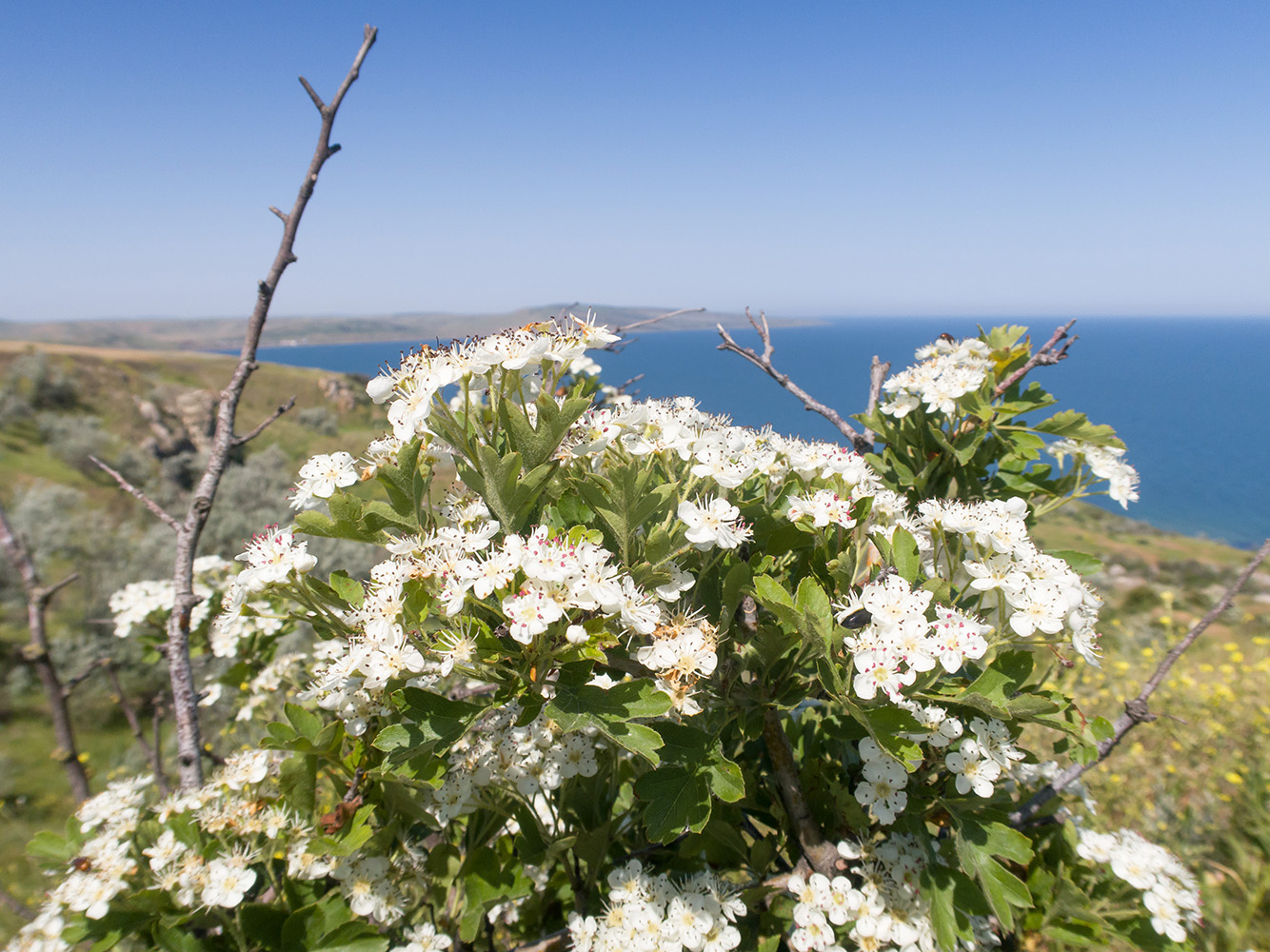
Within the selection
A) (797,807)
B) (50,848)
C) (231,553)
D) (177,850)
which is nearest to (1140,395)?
(231,553)

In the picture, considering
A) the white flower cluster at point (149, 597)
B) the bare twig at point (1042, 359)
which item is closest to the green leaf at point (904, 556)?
the bare twig at point (1042, 359)

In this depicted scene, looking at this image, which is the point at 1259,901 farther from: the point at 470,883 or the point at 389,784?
the point at 389,784

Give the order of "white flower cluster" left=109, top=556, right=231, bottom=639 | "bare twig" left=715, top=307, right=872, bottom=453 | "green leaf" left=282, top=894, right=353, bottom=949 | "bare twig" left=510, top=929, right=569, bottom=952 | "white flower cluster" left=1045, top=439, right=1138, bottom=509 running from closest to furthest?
"green leaf" left=282, top=894, right=353, bottom=949
"bare twig" left=510, top=929, right=569, bottom=952
"white flower cluster" left=1045, top=439, right=1138, bottom=509
"bare twig" left=715, top=307, right=872, bottom=453
"white flower cluster" left=109, top=556, right=231, bottom=639

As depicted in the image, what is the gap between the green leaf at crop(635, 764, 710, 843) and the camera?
1502mm

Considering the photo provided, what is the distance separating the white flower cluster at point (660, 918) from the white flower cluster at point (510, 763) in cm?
35

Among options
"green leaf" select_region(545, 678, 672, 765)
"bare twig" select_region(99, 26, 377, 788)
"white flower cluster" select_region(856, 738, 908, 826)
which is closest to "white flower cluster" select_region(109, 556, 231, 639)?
"bare twig" select_region(99, 26, 377, 788)

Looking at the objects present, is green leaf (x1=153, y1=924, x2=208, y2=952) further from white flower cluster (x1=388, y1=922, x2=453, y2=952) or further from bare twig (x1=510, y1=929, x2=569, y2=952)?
bare twig (x1=510, y1=929, x2=569, y2=952)

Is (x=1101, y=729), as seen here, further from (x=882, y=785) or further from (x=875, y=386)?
(x=875, y=386)

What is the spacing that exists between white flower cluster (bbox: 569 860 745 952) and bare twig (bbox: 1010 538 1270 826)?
3.16 ft

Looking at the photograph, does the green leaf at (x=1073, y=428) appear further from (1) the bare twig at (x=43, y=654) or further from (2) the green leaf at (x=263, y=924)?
(1) the bare twig at (x=43, y=654)

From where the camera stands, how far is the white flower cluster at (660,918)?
5.75 ft

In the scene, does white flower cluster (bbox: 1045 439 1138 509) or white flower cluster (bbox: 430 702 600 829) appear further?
white flower cluster (bbox: 1045 439 1138 509)

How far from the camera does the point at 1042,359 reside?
2496mm

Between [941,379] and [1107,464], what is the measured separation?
706mm
